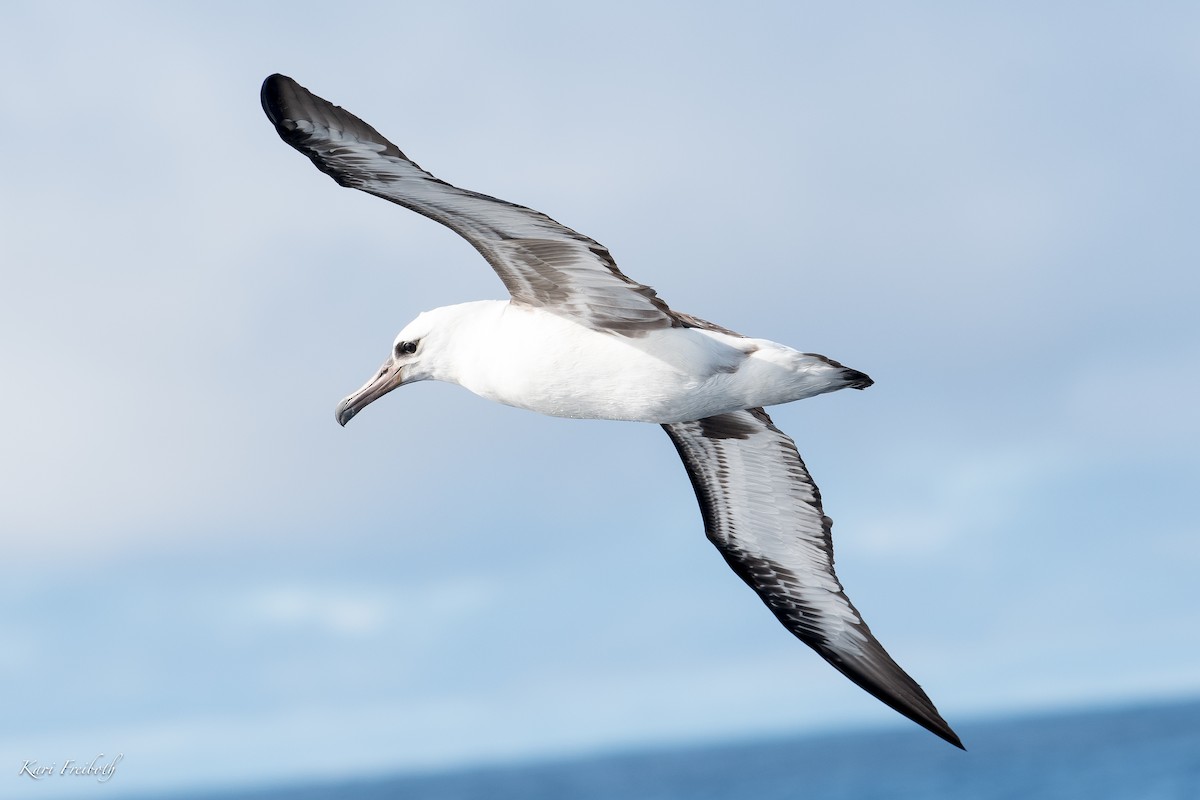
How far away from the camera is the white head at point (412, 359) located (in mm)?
10672

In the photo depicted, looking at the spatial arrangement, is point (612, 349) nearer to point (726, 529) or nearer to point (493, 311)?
point (493, 311)

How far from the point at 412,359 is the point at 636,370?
6.57 ft

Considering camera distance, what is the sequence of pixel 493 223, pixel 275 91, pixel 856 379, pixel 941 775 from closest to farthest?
pixel 275 91, pixel 493 223, pixel 856 379, pixel 941 775

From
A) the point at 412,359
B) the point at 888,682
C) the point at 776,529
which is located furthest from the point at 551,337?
the point at 888,682

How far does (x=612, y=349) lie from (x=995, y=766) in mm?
78816

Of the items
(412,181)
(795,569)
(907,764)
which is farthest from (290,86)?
(907,764)

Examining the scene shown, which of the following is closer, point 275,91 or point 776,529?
point 275,91

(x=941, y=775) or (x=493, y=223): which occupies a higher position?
(x=493, y=223)

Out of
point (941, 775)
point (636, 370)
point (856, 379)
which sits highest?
point (856, 379)

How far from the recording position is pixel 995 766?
269 feet

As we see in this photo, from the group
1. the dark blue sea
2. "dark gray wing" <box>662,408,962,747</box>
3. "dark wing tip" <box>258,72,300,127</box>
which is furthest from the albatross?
the dark blue sea

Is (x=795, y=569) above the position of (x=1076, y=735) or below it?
below

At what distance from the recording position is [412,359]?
10.9 meters

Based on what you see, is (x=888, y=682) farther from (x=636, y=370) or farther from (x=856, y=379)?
(x=636, y=370)
